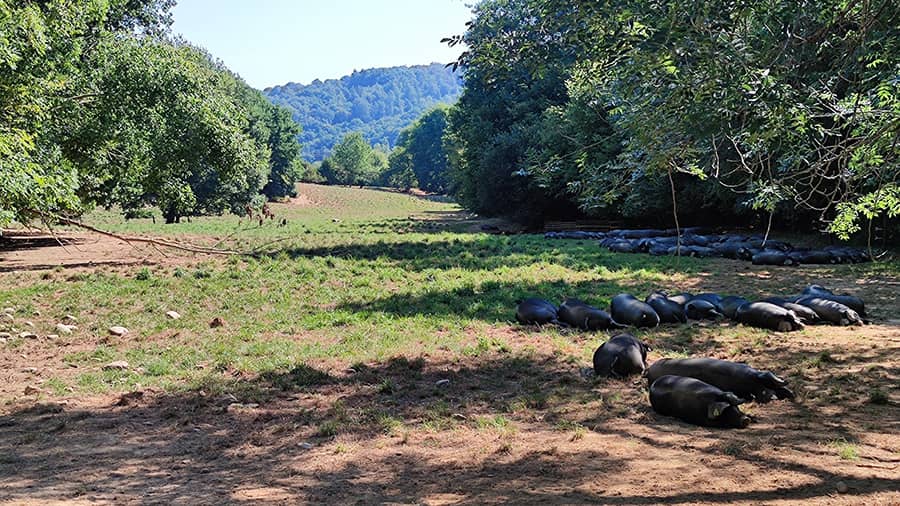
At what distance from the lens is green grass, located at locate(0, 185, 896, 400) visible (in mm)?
8719

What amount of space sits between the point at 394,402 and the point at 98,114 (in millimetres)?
13407

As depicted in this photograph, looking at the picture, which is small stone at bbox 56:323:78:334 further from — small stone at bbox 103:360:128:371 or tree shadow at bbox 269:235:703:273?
tree shadow at bbox 269:235:703:273

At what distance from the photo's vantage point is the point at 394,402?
6.95 m

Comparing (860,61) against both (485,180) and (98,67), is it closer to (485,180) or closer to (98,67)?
(98,67)

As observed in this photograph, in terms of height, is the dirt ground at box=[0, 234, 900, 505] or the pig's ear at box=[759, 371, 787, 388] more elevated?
the pig's ear at box=[759, 371, 787, 388]

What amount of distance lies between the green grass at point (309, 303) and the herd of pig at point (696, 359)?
22.4 inches

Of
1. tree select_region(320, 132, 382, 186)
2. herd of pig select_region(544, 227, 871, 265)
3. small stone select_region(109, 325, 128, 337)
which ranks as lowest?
small stone select_region(109, 325, 128, 337)

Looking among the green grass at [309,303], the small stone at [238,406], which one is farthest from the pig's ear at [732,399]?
the small stone at [238,406]

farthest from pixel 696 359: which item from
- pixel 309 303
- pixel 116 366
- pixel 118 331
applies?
pixel 118 331

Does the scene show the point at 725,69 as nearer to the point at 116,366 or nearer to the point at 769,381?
the point at 769,381

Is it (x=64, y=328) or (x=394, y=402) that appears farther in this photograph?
(x=64, y=328)

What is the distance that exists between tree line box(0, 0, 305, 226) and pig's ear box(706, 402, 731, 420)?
8841 mm

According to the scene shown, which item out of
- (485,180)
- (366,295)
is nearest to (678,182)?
(485,180)

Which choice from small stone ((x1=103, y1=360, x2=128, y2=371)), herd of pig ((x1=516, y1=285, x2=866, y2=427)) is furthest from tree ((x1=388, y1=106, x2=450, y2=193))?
small stone ((x1=103, y1=360, x2=128, y2=371))
